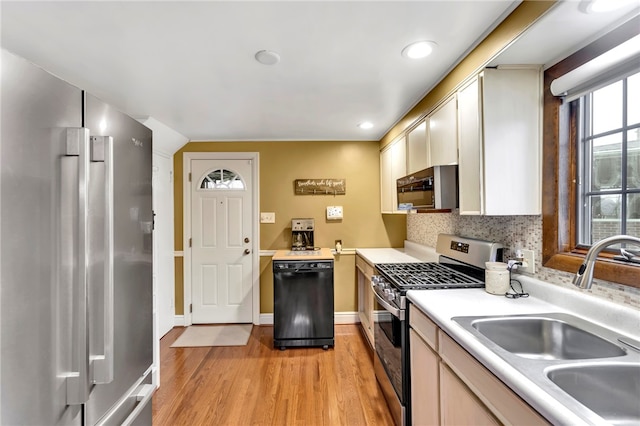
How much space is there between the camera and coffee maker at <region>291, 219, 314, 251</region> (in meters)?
3.50

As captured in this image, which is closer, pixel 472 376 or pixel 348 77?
pixel 472 376

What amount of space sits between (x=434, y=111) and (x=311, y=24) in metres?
1.14

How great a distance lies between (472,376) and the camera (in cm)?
104

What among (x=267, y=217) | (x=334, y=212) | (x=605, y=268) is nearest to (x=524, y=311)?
(x=605, y=268)

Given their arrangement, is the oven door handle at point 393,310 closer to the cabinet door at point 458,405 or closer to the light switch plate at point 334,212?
the cabinet door at point 458,405

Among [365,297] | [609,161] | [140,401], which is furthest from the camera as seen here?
[365,297]

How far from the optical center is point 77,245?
816 millimetres

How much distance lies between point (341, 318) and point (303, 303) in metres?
0.90

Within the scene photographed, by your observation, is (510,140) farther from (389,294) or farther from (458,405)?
(458,405)

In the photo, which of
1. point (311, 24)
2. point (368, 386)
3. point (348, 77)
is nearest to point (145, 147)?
point (311, 24)

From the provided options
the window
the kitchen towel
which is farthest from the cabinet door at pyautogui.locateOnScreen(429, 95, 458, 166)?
the kitchen towel

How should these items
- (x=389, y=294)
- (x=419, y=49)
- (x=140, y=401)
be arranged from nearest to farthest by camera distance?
(x=140, y=401), (x=419, y=49), (x=389, y=294)

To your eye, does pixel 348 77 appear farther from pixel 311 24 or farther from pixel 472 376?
pixel 472 376

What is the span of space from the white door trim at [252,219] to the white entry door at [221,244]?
0.05 meters
